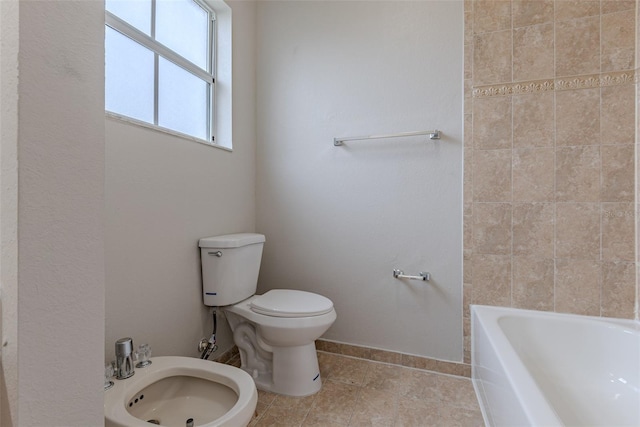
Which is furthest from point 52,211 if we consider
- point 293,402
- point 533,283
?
point 533,283

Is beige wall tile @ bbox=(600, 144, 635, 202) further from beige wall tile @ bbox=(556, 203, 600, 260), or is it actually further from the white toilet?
the white toilet

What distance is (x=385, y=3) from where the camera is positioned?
177cm

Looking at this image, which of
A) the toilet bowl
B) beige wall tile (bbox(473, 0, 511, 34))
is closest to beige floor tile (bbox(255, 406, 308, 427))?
the toilet bowl

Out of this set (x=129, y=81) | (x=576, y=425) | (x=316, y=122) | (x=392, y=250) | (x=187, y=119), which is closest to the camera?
(x=576, y=425)

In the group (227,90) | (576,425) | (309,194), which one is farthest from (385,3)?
(576,425)

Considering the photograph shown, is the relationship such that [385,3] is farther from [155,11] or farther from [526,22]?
[155,11]

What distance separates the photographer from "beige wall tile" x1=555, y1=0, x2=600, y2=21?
4.70ft

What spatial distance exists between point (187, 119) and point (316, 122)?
2.54ft

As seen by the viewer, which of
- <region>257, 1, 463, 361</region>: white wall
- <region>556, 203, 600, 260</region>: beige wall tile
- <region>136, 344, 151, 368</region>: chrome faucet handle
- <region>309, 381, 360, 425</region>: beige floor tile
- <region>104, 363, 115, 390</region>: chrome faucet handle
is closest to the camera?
<region>104, 363, 115, 390</region>: chrome faucet handle

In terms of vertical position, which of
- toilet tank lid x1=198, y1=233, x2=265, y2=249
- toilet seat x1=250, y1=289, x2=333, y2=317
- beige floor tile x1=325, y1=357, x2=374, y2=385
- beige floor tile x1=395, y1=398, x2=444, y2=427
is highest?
toilet tank lid x1=198, y1=233, x2=265, y2=249

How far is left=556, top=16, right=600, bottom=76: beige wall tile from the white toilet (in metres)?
1.68

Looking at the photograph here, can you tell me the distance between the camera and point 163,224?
4.42ft

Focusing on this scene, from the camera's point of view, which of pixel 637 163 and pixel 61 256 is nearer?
pixel 61 256

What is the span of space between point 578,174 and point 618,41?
644mm
